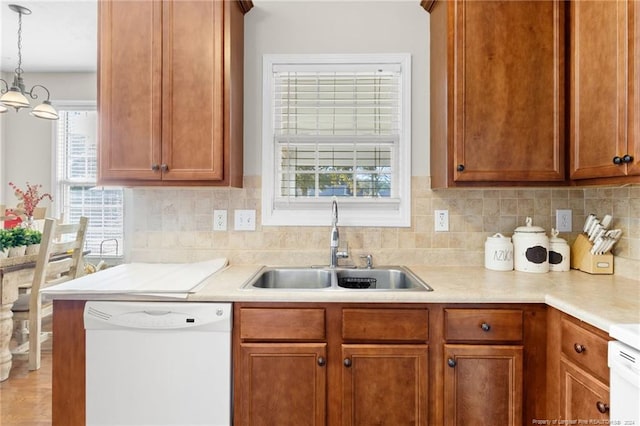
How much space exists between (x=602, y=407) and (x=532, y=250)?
2.96 ft

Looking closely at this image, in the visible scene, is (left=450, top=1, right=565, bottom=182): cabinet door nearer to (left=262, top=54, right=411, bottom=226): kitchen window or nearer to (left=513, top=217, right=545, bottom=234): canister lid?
(left=513, top=217, right=545, bottom=234): canister lid

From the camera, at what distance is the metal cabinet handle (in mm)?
1149

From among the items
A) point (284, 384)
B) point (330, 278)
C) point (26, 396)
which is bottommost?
point (26, 396)

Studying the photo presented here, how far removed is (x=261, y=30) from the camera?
2.17m

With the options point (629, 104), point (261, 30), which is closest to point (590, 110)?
point (629, 104)

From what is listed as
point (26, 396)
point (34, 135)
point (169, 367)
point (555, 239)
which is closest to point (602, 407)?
point (555, 239)

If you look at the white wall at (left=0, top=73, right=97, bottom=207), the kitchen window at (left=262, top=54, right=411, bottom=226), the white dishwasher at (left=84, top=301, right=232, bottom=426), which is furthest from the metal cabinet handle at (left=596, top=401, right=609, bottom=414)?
the white wall at (left=0, top=73, right=97, bottom=207)

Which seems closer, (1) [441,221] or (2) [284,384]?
(2) [284,384]

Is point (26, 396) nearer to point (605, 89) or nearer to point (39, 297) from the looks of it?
point (39, 297)

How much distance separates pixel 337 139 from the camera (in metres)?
2.23

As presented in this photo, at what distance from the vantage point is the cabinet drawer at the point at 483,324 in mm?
1483

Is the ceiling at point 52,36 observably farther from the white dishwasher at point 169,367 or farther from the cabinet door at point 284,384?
the cabinet door at point 284,384

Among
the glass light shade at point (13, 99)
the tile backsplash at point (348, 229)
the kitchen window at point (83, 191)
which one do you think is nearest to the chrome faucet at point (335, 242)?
the tile backsplash at point (348, 229)

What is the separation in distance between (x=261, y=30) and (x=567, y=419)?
7.81 ft
